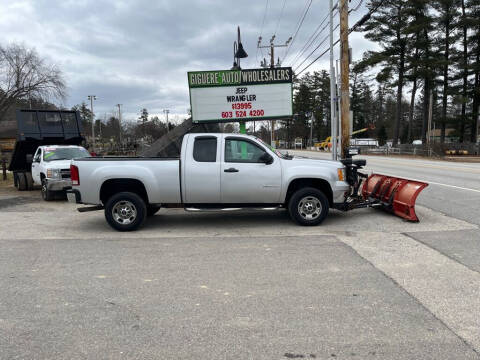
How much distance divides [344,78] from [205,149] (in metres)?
6.94

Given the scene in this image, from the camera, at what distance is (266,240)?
6.54m

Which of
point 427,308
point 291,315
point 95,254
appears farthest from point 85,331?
point 427,308

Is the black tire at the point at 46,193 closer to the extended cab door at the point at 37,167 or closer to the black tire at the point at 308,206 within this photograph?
the extended cab door at the point at 37,167

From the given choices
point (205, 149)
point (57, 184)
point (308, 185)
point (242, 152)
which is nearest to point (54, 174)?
point (57, 184)

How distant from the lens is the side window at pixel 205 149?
737 cm

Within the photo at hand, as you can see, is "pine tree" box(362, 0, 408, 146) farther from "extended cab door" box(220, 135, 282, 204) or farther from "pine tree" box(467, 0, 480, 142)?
"extended cab door" box(220, 135, 282, 204)

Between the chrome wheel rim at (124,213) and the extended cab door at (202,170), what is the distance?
3.46 ft

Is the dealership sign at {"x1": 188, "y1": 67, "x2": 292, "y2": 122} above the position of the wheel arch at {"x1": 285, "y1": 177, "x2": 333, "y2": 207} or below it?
above

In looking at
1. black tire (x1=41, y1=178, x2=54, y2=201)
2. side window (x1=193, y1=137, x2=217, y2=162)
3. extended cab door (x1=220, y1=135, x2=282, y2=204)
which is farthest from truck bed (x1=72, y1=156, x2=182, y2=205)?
black tire (x1=41, y1=178, x2=54, y2=201)

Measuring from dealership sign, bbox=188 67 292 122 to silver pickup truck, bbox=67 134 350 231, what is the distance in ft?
17.7

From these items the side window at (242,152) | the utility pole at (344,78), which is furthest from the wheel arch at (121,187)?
the utility pole at (344,78)

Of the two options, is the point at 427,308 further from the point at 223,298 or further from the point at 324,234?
the point at 324,234

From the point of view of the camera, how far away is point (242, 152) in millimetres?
7430

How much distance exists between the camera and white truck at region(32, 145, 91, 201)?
1128cm
